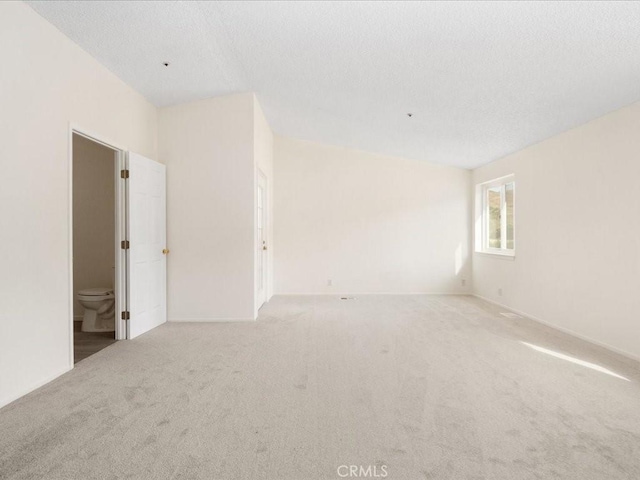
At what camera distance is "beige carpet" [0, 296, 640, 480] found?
180cm

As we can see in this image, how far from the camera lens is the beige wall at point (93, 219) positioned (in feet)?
16.4

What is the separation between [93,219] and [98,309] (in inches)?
53.2

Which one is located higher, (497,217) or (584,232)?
(497,217)

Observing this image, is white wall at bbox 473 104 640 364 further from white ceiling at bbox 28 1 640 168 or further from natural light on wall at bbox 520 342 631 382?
natural light on wall at bbox 520 342 631 382

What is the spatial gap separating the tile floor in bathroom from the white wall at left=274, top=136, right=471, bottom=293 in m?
3.29

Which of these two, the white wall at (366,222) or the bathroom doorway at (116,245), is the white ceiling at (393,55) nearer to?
the bathroom doorway at (116,245)

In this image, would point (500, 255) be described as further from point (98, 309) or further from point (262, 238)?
point (98, 309)

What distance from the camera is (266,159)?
6.18 m

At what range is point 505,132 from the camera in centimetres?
475

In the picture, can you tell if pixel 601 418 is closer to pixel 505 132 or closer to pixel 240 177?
pixel 505 132

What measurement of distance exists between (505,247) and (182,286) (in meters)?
4.96

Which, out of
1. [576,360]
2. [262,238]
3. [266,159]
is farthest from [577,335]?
[266,159]

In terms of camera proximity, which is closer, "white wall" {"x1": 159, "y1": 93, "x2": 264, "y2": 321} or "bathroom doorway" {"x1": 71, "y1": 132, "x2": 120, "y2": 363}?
"white wall" {"x1": 159, "y1": 93, "x2": 264, "y2": 321}

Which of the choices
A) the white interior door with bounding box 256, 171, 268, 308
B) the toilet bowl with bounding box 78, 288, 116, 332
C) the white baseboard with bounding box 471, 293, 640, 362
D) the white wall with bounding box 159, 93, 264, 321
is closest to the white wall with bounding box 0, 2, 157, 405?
the toilet bowl with bounding box 78, 288, 116, 332
